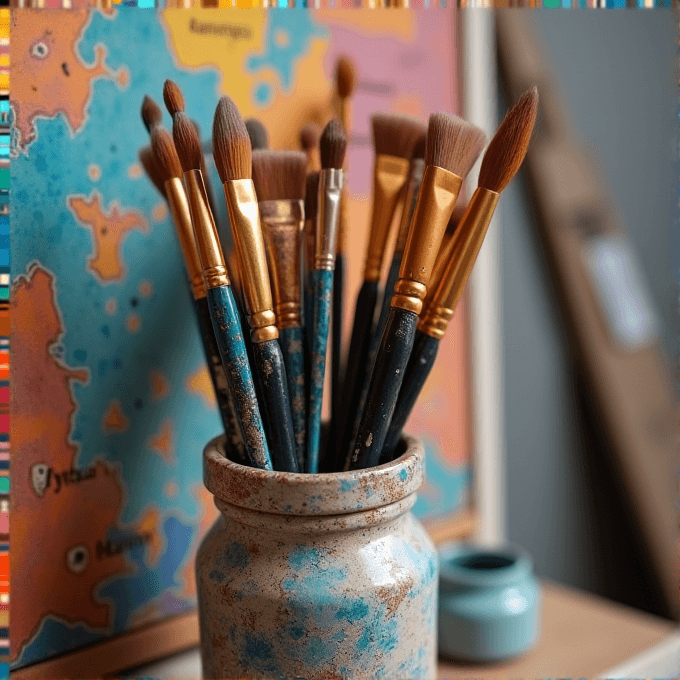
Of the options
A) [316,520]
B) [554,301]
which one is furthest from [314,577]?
[554,301]

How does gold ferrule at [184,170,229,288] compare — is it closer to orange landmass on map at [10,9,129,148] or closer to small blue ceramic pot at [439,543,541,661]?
orange landmass on map at [10,9,129,148]

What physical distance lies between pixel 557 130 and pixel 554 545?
1.86 ft

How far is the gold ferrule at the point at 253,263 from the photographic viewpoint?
38 cm

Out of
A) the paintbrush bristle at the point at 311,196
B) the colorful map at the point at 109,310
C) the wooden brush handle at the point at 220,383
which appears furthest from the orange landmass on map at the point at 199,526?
the paintbrush bristle at the point at 311,196

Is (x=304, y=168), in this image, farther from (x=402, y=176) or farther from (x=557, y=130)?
(x=557, y=130)

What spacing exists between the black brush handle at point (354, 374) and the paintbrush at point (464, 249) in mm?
27

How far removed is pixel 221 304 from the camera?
38 cm

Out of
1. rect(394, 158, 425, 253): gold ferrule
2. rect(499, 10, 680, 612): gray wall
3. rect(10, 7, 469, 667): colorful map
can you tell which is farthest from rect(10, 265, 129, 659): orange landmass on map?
rect(499, 10, 680, 612): gray wall

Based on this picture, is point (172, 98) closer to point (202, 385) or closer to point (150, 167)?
point (150, 167)

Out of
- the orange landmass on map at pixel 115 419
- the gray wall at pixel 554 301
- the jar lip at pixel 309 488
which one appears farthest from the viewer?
the gray wall at pixel 554 301

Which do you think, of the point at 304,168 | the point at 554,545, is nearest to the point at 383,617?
the point at 304,168

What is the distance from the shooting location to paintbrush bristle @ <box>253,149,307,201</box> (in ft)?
1.32

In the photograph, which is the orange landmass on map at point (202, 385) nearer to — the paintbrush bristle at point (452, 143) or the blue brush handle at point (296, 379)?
the blue brush handle at point (296, 379)

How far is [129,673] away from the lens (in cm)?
50
